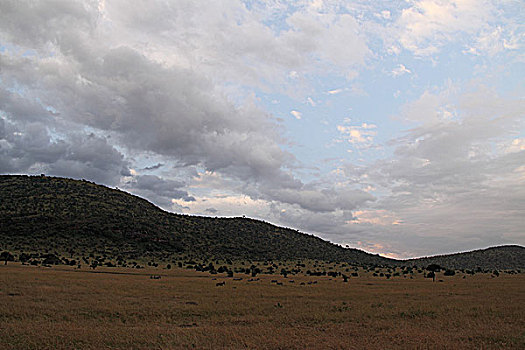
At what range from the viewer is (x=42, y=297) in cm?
2383

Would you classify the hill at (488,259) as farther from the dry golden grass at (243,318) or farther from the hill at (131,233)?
the dry golden grass at (243,318)

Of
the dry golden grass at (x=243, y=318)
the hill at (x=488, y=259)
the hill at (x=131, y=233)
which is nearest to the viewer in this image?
the dry golden grass at (x=243, y=318)

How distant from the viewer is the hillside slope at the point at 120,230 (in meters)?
72.9

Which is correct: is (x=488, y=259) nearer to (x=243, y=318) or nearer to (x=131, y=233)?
(x=131, y=233)

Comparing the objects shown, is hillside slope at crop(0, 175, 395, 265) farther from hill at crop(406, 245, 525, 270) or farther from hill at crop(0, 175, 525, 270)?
hill at crop(406, 245, 525, 270)

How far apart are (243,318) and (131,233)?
68017mm

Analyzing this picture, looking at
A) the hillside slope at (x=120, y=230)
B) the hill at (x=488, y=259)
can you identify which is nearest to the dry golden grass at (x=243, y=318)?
the hillside slope at (x=120, y=230)

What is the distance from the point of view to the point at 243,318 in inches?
800

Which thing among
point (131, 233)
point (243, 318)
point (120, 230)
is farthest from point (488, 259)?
point (243, 318)

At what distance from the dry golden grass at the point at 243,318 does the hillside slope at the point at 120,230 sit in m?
45.3

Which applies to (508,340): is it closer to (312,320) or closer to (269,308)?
(312,320)

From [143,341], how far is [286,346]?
215 inches

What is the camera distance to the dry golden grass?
15352 millimetres

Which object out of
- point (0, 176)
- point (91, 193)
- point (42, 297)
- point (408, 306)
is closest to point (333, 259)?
point (91, 193)
